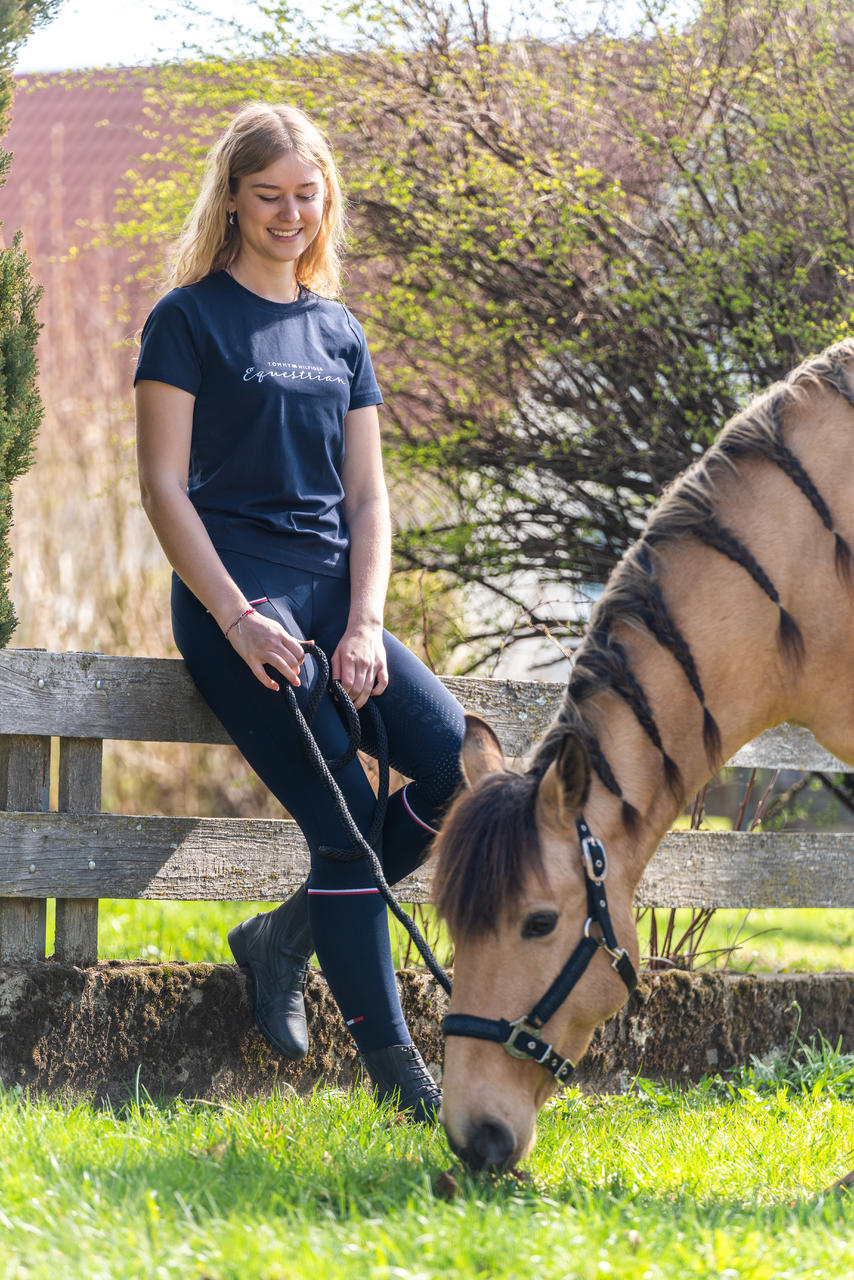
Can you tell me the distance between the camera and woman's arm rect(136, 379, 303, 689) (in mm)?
2836

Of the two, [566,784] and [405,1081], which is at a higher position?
[566,784]

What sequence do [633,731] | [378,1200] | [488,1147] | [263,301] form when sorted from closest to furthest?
[378,1200] → [488,1147] → [633,731] → [263,301]

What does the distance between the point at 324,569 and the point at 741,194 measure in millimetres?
3920

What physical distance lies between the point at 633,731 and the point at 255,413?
48.5 inches

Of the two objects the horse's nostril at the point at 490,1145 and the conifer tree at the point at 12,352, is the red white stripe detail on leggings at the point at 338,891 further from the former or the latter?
the conifer tree at the point at 12,352

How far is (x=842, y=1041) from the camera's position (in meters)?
4.46

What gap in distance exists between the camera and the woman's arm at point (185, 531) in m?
2.84

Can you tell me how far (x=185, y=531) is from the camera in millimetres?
2875

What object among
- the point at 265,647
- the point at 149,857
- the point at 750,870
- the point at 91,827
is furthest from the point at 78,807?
the point at 750,870

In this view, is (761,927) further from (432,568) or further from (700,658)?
(700,658)

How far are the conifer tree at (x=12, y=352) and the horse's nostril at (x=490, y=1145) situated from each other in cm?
193

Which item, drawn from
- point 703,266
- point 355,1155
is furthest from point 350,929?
point 703,266

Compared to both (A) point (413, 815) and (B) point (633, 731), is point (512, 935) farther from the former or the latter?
(A) point (413, 815)

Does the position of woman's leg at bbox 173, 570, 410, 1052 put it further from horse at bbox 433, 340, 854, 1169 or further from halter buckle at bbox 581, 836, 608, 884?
halter buckle at bbox 581, 836, 608, 884
